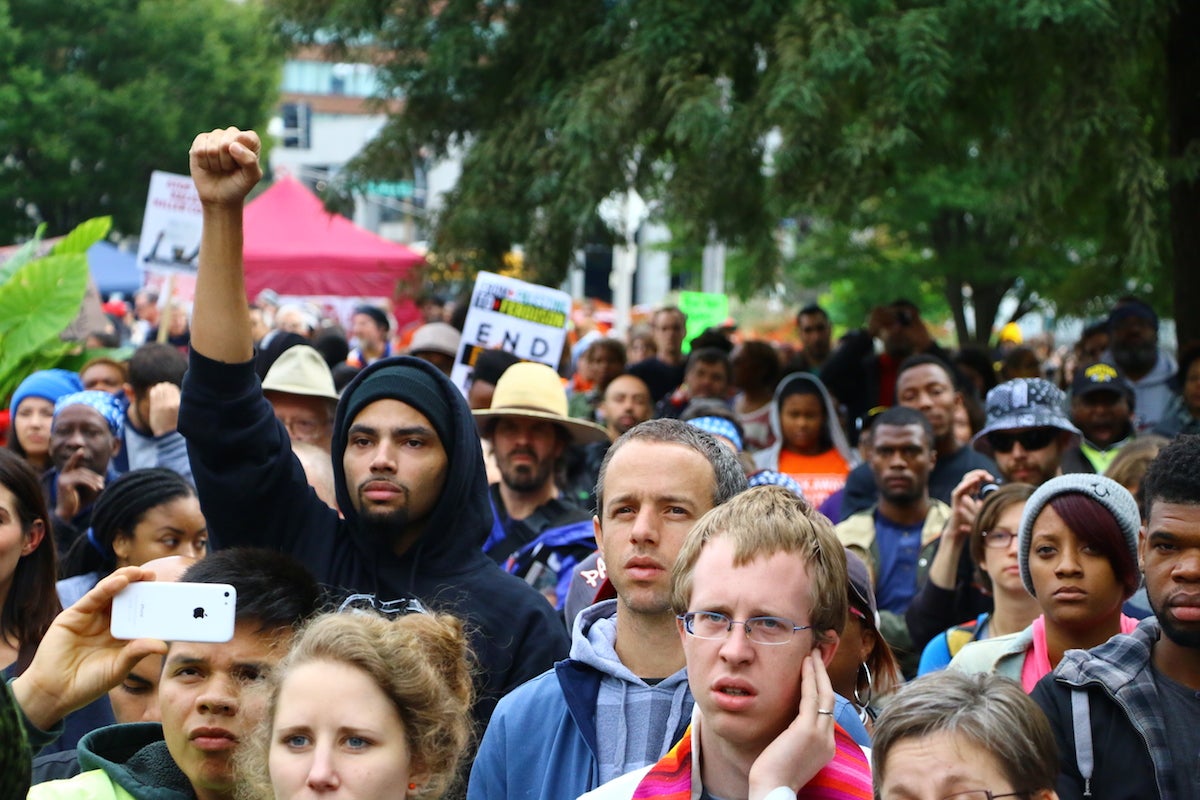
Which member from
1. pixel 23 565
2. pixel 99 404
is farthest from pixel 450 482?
pixel 99 404

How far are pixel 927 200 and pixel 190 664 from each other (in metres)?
16.2

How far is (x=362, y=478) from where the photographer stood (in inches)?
166

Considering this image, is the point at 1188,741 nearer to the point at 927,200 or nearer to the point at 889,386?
the point at 889,386

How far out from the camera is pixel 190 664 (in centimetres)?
337

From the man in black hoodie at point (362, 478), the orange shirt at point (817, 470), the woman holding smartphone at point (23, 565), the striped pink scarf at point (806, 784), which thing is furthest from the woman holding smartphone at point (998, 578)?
the woman holding smartphone at point (23, 565)

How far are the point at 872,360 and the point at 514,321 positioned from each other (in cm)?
411

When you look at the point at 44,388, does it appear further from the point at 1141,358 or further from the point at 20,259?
the point at 1141,358

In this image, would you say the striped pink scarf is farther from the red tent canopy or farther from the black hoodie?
the red tent canopy

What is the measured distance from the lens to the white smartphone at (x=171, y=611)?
301cm

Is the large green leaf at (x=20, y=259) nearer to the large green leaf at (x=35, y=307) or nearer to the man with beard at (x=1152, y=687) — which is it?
the large green leaf at (x=35, y=307)

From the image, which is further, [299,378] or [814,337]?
[814,337]

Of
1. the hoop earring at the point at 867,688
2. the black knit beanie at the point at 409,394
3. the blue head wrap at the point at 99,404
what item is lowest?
the hoop earring at the point at 867,688

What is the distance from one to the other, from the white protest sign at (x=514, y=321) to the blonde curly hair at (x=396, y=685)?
5602mm

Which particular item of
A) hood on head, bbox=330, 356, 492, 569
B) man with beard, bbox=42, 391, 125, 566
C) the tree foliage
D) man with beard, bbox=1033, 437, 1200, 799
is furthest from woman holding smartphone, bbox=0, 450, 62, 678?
the tree foliage
